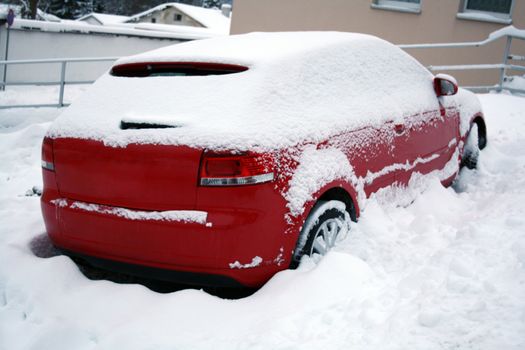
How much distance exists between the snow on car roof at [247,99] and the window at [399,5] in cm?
866

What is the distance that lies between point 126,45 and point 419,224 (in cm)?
1576

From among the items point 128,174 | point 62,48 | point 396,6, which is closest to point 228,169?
point 128,174

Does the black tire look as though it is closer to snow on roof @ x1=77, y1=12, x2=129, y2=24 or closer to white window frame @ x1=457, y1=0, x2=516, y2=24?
white window frame @ x1=457, y1=0, x2=516, y2=24

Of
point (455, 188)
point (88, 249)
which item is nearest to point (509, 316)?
point (88, 249)

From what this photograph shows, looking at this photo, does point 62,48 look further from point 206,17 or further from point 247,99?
point 206,17

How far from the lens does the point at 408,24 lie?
468 inches

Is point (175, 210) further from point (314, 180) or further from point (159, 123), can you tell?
point (314, 180)

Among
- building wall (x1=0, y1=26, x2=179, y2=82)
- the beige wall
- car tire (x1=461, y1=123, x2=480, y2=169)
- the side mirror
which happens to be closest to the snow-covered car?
the side mirror

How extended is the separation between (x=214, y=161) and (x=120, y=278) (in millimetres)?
1312

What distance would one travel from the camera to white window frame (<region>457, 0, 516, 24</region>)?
10.9 m

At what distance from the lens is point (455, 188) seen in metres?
5.25

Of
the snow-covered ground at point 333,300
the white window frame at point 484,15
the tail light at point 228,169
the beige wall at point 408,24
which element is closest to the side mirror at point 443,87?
the snow-covered ground at point 333,300

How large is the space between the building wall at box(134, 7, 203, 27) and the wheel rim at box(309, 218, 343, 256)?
50086 millimetres

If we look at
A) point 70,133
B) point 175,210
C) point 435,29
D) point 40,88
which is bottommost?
point 40,88
